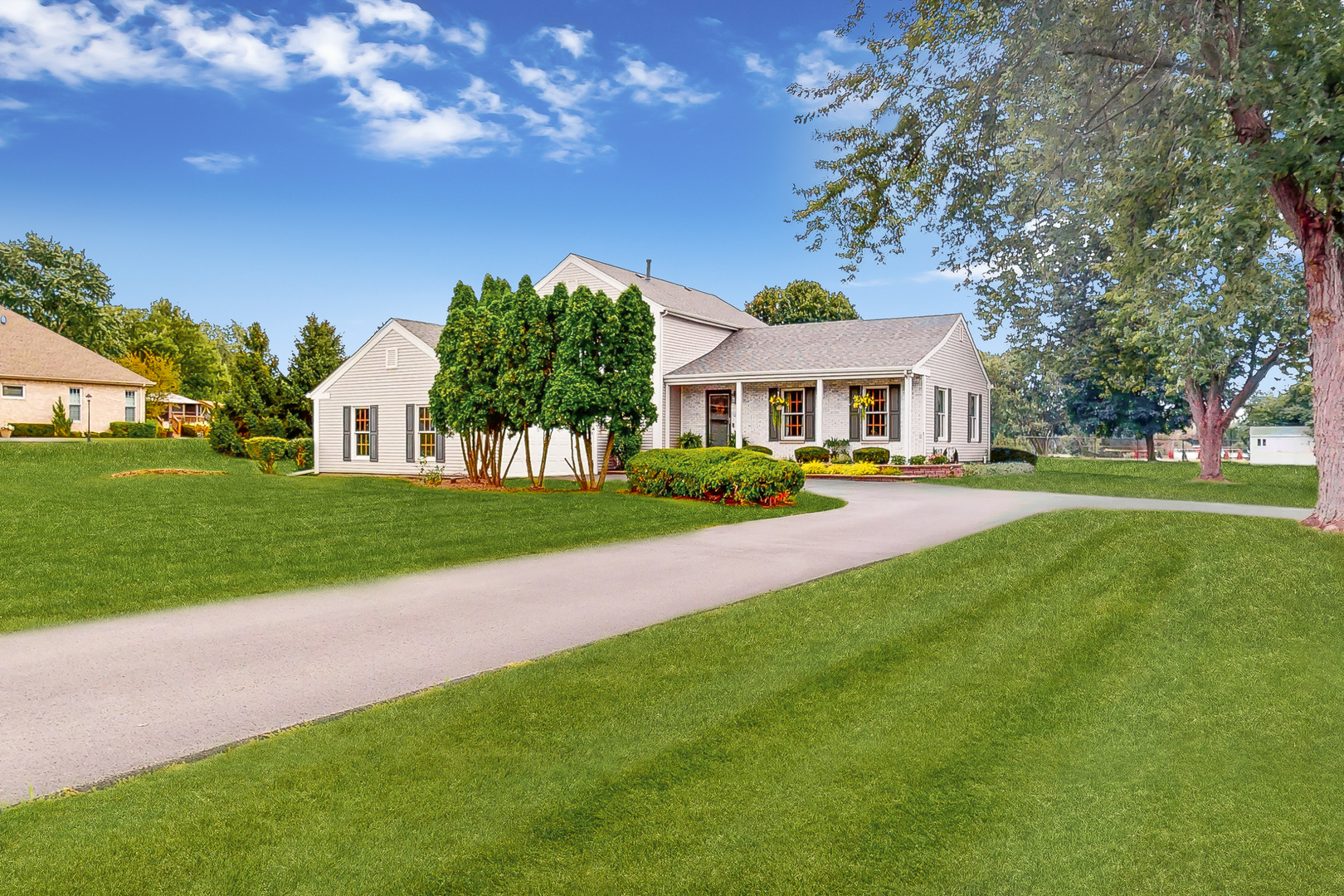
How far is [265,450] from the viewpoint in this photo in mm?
25000

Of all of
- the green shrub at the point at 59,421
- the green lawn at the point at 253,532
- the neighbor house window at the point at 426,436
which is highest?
the green shrub at the point at 59,421

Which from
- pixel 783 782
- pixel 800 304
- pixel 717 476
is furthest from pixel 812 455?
pixel 800 304

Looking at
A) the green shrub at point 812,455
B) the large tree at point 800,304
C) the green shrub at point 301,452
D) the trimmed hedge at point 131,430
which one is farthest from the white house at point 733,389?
the large tree at point 800,304

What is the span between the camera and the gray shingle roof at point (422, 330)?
24.6 metres

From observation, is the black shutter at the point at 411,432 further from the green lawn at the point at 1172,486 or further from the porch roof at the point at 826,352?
the green lawn at the point at 1172,486

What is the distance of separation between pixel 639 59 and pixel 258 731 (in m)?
19.1

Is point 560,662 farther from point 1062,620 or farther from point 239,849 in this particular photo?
point 1062,620


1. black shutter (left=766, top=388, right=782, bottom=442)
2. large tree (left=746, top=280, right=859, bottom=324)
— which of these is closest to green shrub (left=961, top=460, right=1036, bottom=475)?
black shutter (left=766, top=388, right=782, bottom=442)

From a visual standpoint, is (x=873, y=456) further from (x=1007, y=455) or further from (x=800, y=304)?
(x=800, y=304)

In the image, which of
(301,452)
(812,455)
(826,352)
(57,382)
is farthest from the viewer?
(57,382)

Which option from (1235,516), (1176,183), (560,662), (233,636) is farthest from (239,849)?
(1176,183)

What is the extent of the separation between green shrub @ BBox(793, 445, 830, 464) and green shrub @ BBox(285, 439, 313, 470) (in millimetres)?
18152

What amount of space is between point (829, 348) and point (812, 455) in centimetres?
454

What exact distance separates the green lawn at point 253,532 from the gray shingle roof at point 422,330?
297 inches
